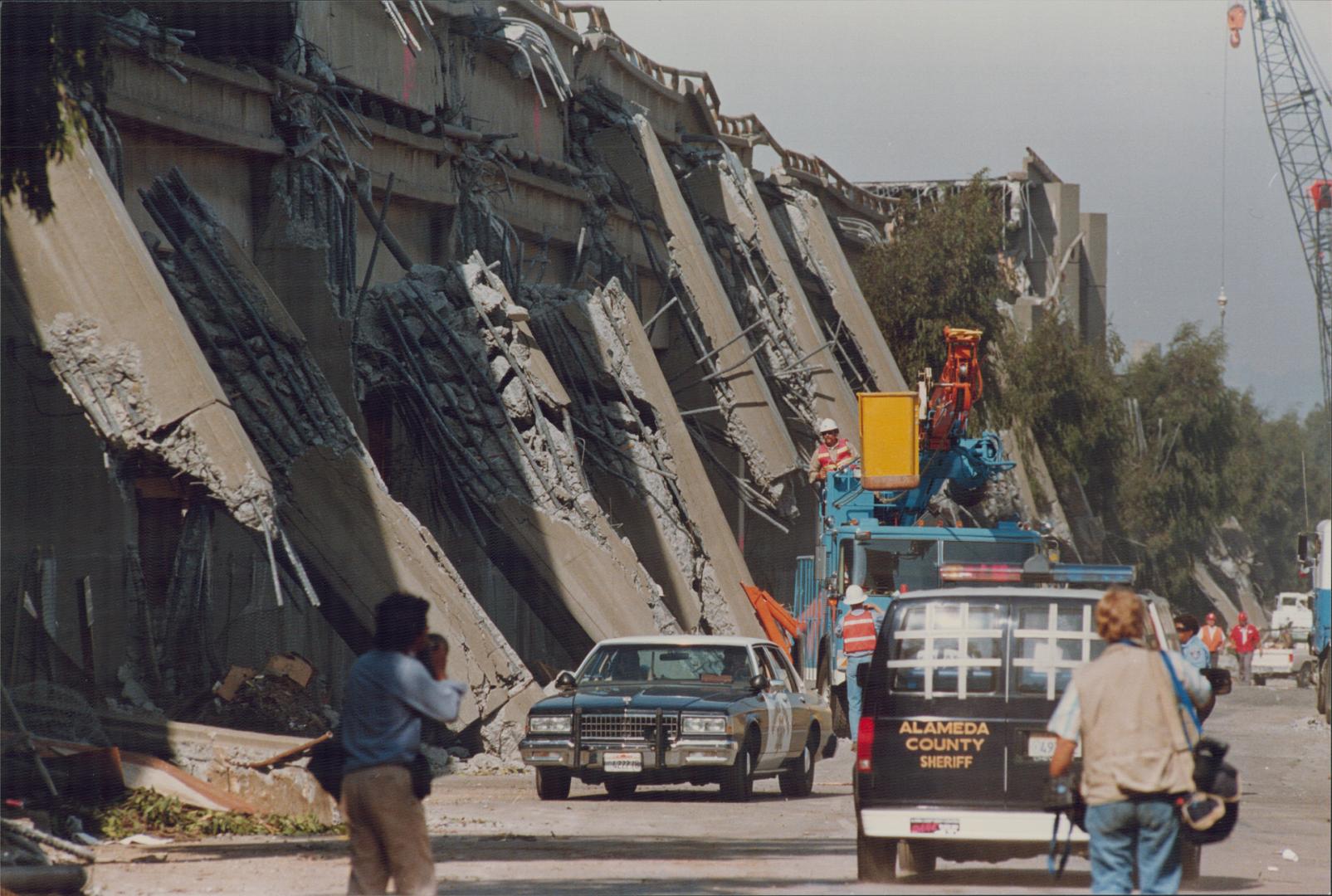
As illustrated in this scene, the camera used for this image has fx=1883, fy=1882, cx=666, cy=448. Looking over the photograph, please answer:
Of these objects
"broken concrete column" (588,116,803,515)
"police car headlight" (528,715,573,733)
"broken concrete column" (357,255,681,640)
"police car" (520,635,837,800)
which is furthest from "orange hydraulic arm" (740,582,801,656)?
"police car headlight" (528,715,573,733)

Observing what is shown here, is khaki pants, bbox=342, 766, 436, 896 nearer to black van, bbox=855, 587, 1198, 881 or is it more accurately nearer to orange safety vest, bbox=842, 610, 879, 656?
black van, bbox=855, 587, 1198, 881

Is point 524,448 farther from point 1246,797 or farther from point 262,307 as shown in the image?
point 1246,797

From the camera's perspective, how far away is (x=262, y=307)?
65.1 feet

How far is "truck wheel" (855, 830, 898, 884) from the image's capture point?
35.6 ft

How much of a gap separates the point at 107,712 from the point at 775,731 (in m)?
5.81

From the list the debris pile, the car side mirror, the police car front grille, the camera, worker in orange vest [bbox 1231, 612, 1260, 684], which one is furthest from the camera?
worker in orange vest [bbox 1231, 612, 1260, 684]

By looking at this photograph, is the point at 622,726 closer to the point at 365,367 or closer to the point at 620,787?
the point at 620,787

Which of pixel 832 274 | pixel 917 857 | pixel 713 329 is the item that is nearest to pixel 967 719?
pixel 917 857

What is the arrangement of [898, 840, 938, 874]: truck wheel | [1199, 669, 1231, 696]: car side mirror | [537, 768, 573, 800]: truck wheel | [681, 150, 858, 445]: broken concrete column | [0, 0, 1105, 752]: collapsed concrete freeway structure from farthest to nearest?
[681, 150, 858, 445]: broken concrete column, [0, 0, 1105, 752]: collapsed concrete freeway structure, [537, 768, 573, 800]: truck wheel, [1199, 669, 1231, 696]: car side mirror, [898, 840, 938, 874]: truck wheel

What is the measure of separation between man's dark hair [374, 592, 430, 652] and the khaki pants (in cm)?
52

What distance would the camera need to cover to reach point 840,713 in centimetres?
2434

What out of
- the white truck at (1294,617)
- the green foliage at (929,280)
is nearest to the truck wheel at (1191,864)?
the green foliage at (929,280)

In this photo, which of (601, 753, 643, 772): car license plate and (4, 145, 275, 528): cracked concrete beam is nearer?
(601, 753, 643, 772): car license plate

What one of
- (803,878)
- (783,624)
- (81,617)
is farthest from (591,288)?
(803,878)
